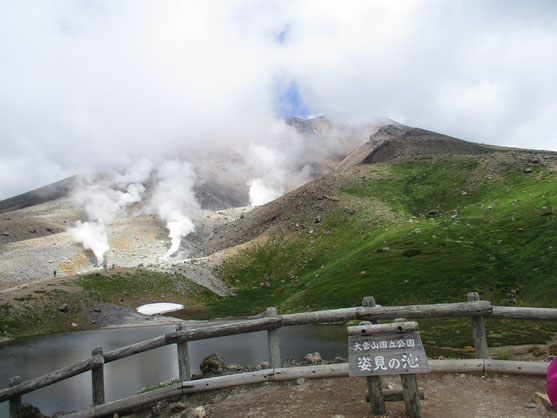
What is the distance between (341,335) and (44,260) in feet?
548

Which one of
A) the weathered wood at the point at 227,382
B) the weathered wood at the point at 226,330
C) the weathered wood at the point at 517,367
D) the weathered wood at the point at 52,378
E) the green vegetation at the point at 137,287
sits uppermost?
the green vegetation at the point at 137,287

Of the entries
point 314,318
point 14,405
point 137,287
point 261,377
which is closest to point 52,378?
point 14,405

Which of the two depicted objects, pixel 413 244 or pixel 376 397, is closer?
pixel 376 397

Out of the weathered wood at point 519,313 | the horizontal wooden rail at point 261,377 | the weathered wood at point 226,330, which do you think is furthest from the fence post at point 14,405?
the weathered wood at point 519,313

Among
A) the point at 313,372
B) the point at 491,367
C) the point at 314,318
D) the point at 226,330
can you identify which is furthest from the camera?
the point at 226,330

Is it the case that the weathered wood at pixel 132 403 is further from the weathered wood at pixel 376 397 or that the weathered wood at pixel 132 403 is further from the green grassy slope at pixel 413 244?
the green grassy slope at pixel 413 244

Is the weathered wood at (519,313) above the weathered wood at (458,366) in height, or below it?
above

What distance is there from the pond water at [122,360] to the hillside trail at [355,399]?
20.6m

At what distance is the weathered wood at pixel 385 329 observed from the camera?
10.6m

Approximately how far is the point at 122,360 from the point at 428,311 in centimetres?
4202

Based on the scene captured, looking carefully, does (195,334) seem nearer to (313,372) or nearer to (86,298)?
(313,372)

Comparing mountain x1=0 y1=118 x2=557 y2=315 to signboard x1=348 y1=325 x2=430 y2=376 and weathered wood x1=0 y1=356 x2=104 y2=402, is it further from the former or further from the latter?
weathered wood x1=0 y1=356 x2=104 y2=402

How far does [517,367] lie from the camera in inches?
524

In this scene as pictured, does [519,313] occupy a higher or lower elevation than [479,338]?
higher
